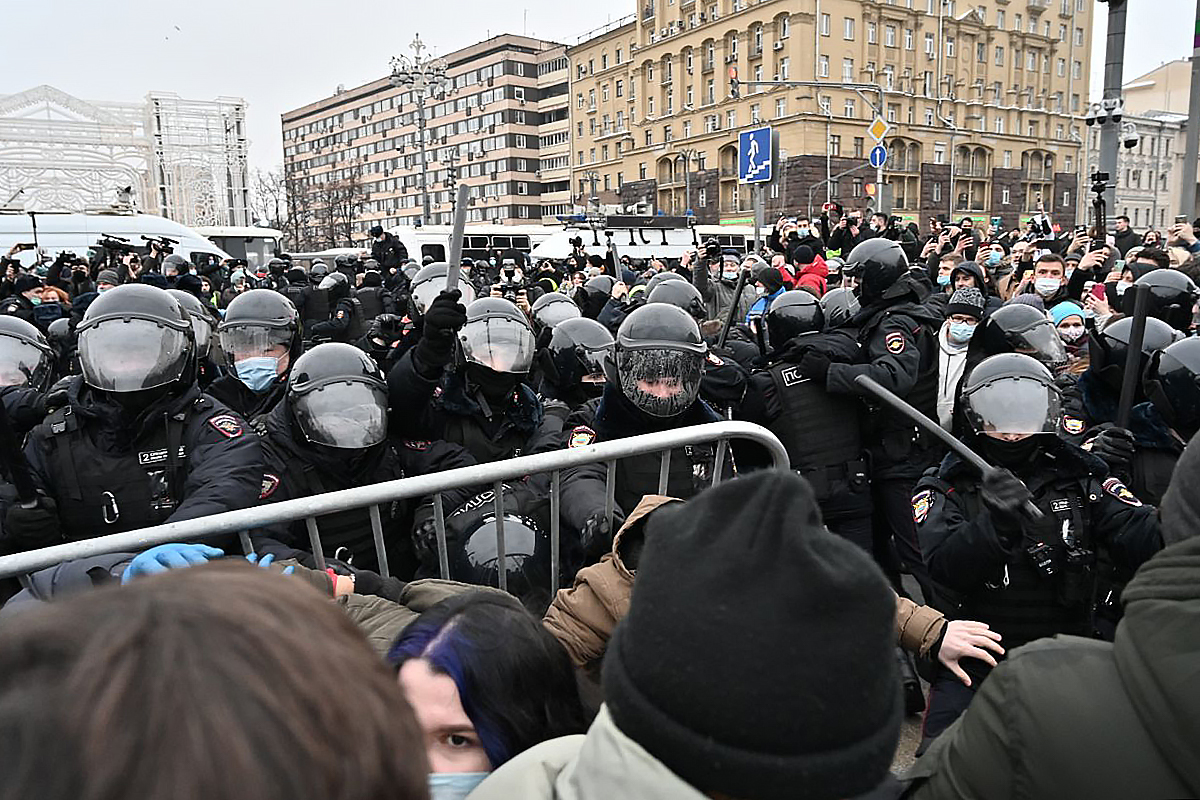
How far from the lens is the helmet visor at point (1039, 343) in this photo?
514cm

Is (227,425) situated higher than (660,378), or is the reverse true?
(660,378)

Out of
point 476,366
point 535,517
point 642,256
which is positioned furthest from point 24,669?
point 642,256

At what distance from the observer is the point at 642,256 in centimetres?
2428

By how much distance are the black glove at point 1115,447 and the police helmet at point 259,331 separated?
161 inches

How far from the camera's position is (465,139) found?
90438 millimetres

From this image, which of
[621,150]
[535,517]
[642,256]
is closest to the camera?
[535,517]

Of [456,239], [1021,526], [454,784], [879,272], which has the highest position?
[456,239]

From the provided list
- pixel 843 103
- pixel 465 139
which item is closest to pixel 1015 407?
pixel 843 103

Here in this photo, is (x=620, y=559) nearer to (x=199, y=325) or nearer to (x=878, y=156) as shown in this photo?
(x=199, y=325)

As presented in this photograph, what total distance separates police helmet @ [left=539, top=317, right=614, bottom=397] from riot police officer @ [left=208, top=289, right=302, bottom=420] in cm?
154

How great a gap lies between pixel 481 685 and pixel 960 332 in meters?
5.12

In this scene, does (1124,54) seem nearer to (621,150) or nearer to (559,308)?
(559,308)

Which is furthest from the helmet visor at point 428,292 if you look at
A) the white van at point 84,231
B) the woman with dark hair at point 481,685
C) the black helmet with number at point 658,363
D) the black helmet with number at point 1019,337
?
the white van at point 84,231

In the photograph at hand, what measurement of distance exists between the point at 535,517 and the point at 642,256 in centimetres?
2178
